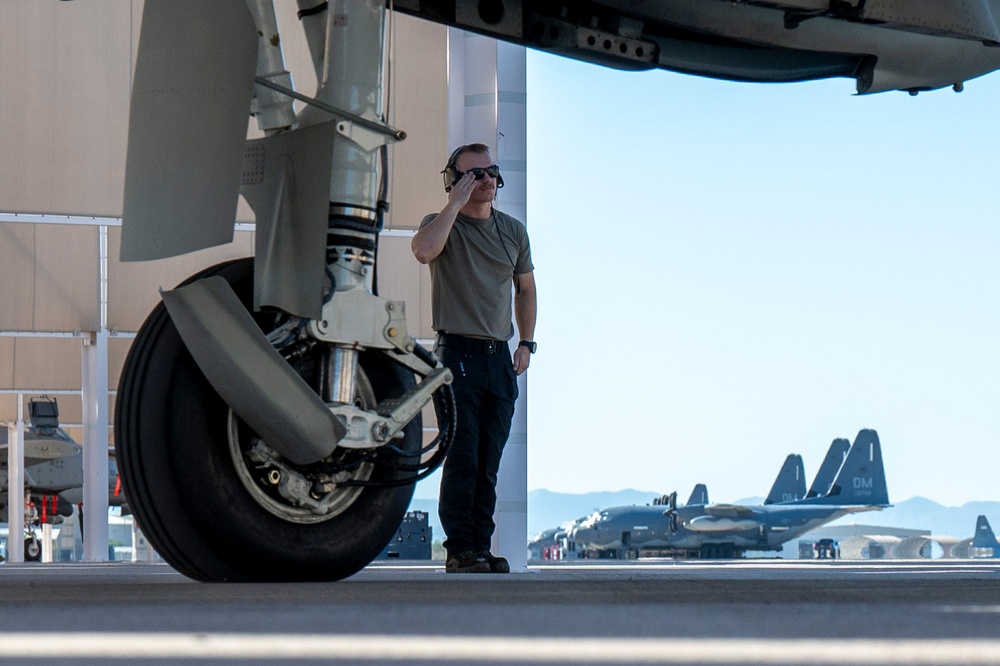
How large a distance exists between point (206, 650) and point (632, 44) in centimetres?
285

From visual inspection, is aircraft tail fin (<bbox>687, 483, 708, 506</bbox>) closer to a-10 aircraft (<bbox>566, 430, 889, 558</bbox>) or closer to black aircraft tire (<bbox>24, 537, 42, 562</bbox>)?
a-10 aircraft (<bbox>566, 430, 889, 558</bbox>)

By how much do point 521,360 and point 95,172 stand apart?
28.2ft

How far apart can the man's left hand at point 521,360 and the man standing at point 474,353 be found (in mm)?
163

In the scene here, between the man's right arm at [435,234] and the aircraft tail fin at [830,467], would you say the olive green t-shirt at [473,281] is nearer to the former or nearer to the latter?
the man's right arm at [435,234]

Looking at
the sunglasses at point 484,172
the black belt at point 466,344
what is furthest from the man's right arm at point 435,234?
the black belt at point 466,344

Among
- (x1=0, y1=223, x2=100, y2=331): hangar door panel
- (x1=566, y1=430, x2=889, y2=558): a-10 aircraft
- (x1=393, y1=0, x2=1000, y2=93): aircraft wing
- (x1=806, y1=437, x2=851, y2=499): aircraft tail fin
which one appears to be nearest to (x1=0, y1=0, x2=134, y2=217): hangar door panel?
(x1=0, y1=223, x2=100, y2=331): hangar door panel

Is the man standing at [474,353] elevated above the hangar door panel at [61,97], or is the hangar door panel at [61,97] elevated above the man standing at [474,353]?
the hangar door panel at [61,97]

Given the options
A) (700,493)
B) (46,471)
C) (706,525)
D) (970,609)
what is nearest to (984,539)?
(700,493)

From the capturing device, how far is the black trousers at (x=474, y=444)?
14.7 feet

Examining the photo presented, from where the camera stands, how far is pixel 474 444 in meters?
4.51

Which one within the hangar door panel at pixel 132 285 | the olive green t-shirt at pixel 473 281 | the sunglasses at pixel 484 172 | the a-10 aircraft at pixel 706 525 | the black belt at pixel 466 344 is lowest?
the a-10 aircraft at pixel 706 525

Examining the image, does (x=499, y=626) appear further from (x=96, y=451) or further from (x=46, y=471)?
(x=46, y=471)

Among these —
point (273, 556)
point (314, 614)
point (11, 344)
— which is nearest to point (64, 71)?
point (11, 344)

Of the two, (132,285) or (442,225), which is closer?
(442,225)
